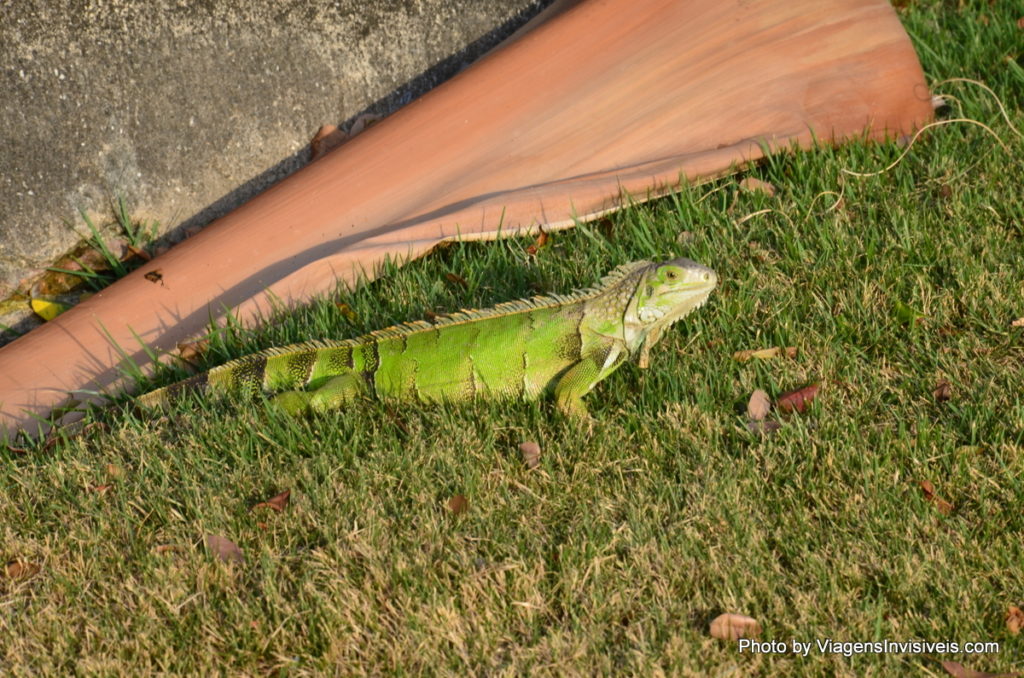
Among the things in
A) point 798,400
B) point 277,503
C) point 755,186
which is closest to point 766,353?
point 798,400

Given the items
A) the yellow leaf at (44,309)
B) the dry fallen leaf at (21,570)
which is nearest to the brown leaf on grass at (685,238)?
the dry fallen leaf at (21,570)

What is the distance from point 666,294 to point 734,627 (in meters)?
1.20

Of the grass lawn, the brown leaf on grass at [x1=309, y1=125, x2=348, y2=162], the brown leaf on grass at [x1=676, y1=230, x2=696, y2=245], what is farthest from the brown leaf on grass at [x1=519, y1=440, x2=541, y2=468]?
the brown leaf on grass at [x1=309, y1=125, x2=348, y2=162]

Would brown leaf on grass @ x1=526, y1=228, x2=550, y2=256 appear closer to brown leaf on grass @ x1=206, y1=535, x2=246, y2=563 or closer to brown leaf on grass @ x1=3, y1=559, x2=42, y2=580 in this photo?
brown leaf on grass @ x1=206, y1=535, x2=246, y2=563

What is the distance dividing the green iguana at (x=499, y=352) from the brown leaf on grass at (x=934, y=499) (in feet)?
3.00

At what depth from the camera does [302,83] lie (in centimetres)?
481

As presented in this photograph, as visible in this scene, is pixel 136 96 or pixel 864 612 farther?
pixel 136 96

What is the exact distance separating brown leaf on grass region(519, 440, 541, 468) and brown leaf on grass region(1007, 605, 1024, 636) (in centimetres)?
134

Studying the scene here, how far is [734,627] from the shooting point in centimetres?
263

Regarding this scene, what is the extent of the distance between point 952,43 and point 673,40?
5.26 ft

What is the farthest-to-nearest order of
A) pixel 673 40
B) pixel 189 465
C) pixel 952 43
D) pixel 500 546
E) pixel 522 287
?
pixel 952 43 → pixel 673 40 → pixel 522 287 → pixel 189 465 → pixel 500 546

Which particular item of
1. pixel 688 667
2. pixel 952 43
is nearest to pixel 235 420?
pixel 688 667

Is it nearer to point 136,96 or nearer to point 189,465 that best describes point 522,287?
point 189,465

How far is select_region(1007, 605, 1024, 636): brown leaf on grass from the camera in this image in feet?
8.42
